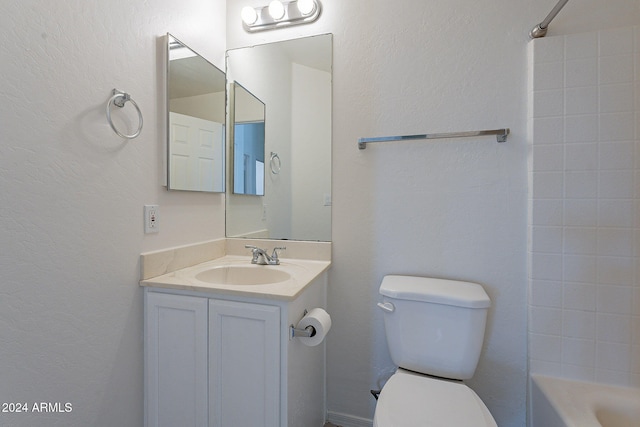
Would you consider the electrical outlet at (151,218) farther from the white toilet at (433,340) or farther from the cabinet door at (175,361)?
the white toilet at (433,340)

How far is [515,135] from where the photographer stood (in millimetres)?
1285

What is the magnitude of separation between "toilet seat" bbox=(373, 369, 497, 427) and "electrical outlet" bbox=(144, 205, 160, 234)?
1085 mm

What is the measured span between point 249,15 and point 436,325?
5.99ft

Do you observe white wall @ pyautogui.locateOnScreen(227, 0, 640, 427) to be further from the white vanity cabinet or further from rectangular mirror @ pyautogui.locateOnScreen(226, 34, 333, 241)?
the white vanity cabinet

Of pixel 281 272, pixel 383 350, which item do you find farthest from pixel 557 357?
pixel 281 272

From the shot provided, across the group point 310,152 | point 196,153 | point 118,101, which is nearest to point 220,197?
point 196,153

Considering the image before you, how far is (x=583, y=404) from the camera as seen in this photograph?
41.6 inches

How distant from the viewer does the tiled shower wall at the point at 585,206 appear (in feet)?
3.75

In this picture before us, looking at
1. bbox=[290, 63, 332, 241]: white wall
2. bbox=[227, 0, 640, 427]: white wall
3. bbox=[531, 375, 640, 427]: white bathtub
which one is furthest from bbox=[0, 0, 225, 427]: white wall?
bbox=[531, 375, 640, 427]: white bathtub

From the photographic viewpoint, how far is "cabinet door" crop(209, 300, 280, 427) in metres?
0.99

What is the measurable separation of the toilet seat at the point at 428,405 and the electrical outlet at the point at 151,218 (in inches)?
42.7

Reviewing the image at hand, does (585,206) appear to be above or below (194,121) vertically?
below

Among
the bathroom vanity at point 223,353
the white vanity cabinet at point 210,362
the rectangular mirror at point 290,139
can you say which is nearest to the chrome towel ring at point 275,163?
the rectangular mirror at point 290,139

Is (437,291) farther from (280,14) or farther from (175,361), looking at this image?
(280,14)
